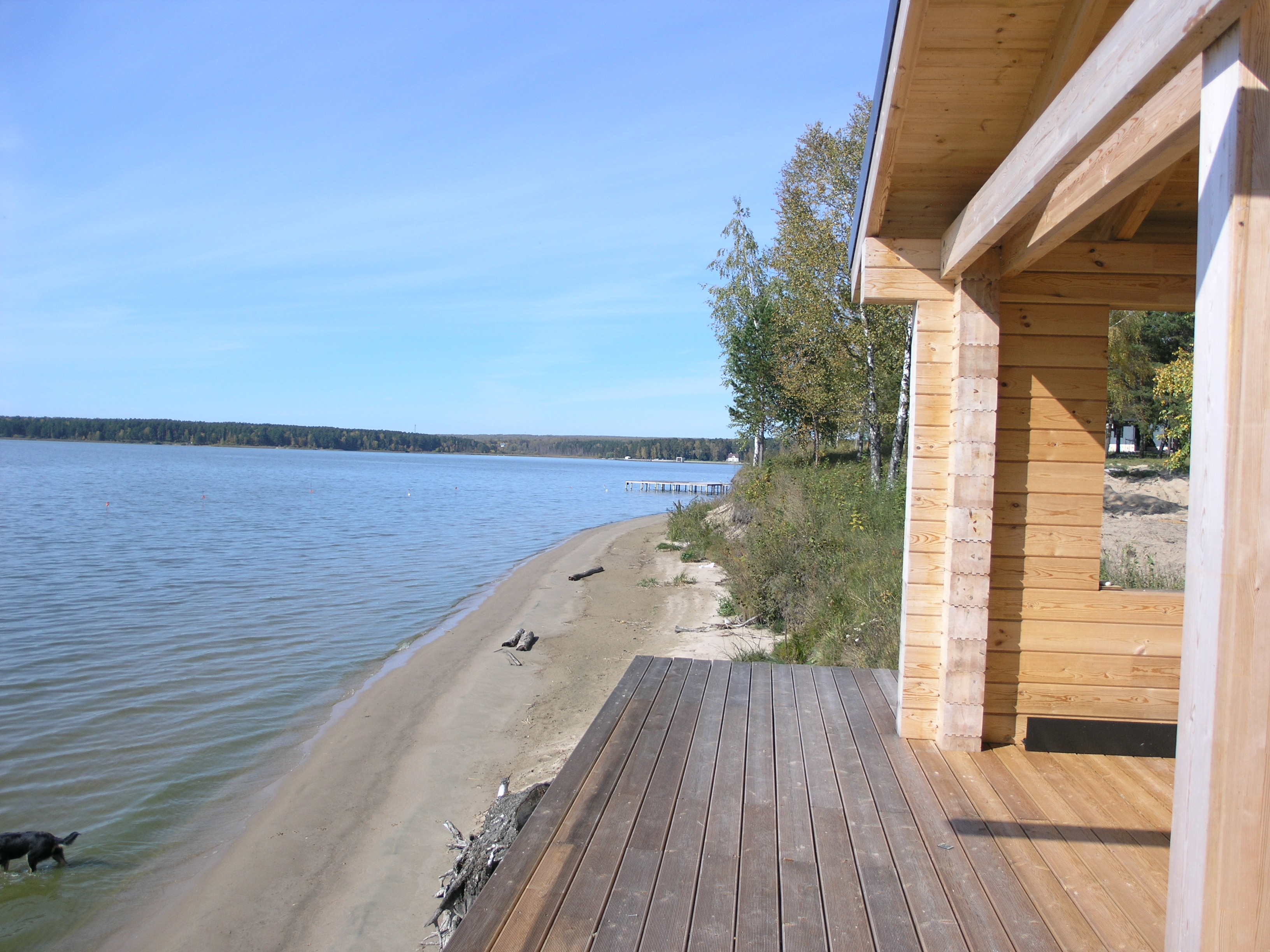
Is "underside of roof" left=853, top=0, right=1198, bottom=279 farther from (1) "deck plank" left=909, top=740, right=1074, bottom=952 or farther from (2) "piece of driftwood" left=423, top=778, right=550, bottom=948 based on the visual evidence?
(2) "piece of driftwood" left=423, top=778, right=550, bottom=948

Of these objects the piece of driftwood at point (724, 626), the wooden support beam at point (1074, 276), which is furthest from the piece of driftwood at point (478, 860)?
the piece of driftwood at point (724, 626)

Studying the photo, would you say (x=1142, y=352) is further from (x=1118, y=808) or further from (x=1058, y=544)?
(x=1118, y=808)

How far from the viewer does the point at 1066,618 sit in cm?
391

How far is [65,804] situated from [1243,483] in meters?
8.03

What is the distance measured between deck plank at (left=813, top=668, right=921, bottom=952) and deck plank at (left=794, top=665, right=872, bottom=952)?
0.02 m

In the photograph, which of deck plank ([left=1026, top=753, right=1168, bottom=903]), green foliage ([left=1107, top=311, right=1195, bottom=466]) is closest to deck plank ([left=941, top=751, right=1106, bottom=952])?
deck plank ([left=1026, top=753, right=1168, bottom=903])

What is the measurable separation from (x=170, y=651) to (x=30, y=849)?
5700 millimetres

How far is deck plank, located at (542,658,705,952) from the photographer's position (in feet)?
7.89

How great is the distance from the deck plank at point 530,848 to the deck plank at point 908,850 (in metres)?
1.29

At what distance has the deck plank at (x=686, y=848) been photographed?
7.97 ft

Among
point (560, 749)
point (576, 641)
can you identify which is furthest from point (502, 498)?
point (560, 749)

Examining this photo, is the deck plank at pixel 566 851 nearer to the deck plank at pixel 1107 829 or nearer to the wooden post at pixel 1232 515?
the wooden post at pixel 1232 515

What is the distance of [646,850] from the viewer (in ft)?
9.60

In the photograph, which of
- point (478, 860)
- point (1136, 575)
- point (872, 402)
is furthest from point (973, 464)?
point (872, 402)
